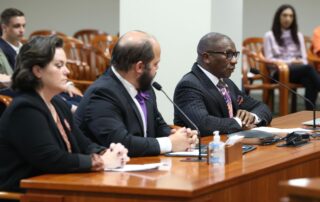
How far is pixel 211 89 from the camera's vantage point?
17.6ft

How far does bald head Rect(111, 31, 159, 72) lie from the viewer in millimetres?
4312

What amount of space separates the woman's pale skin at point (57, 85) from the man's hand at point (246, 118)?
1.78 metres

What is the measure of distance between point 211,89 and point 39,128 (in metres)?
2.02

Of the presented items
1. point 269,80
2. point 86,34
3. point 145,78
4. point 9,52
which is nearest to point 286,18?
point 269,80

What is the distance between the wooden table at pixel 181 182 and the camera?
3.22 meters

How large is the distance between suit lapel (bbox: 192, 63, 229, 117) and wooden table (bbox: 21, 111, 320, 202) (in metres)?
1.28

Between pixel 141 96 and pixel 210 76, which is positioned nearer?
pixel 141 96

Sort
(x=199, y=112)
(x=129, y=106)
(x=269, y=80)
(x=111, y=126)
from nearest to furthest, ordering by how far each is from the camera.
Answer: (x=111, y=126) → (x=129, y=106) → (x=199, y=112) → (x=269, y=80)

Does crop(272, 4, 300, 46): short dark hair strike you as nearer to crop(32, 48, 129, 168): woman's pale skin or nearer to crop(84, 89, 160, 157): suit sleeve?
crop(84, 89, 160, 157): suit sleeve

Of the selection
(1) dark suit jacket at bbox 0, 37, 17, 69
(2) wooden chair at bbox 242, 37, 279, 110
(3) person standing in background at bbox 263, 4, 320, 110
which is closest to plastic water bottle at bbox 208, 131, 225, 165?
(1) dark suit jacket at bbox 0, 37, 17, 69

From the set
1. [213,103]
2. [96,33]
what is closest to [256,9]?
[96,33]

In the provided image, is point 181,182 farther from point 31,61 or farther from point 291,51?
point 291,51

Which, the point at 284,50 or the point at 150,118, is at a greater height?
the point at 150,118

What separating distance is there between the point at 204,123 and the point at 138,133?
0.85 metres
